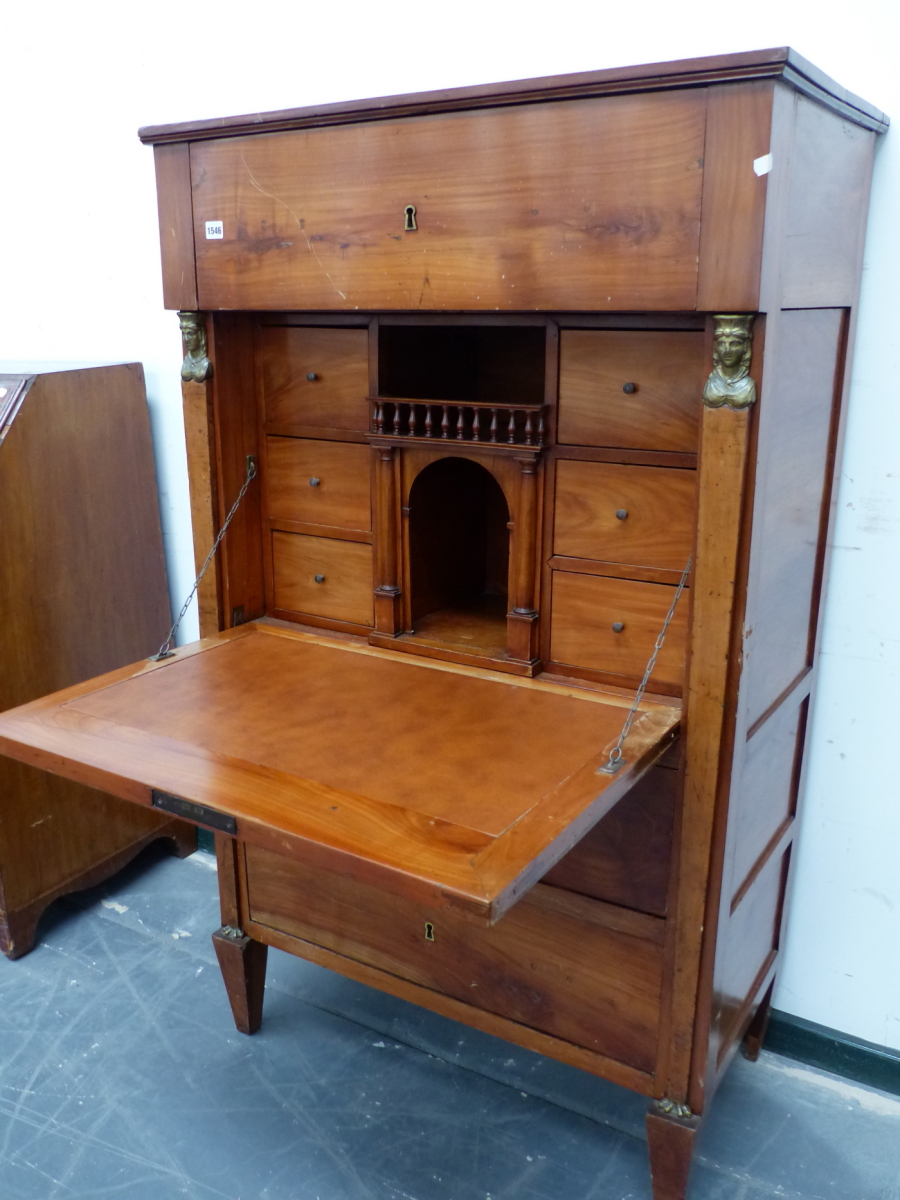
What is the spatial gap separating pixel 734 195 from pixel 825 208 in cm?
36

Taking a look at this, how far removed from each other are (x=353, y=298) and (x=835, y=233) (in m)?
0.86

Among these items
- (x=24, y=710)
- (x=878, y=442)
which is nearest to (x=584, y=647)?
(x=878, y=442)

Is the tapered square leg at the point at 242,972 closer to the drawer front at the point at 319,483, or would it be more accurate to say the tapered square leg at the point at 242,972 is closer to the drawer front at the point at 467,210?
the drawer front at the point at 319,483

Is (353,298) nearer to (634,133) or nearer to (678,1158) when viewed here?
(634,133)

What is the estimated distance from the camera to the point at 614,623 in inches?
75.8

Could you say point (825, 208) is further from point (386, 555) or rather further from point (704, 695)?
point (386, 555)

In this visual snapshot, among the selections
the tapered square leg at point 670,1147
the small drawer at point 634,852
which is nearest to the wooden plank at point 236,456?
the small drawer at point 634,852

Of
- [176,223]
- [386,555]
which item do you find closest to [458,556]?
[386,555]

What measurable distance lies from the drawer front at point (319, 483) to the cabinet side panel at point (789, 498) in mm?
865

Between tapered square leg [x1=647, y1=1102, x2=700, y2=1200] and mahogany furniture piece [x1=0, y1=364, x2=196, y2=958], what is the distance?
184 centimetres

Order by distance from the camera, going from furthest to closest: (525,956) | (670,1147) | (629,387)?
(525,956)
(670,1147)
(629,387)

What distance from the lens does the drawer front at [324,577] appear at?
2.27 meters

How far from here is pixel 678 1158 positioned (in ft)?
6.29

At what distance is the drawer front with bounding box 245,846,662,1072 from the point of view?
6.39 feet
